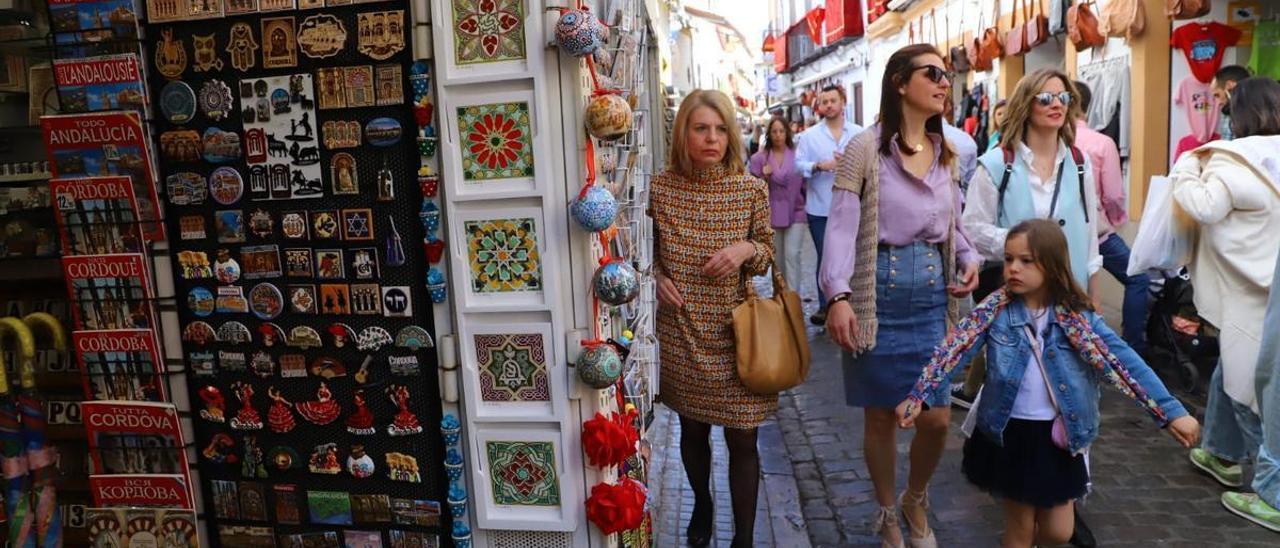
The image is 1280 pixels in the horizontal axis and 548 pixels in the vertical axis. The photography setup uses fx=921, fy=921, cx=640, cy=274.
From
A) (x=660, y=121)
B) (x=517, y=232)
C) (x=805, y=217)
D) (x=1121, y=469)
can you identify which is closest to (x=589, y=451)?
(x=517, y=232)

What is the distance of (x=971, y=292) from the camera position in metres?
3.62

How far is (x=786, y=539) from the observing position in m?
3.99

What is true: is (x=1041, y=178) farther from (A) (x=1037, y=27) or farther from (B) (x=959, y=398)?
(A) (x=1037, y=27)

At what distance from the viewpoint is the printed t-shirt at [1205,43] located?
24.8 ft

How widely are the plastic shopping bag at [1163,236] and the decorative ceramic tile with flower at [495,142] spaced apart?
10.6 ft

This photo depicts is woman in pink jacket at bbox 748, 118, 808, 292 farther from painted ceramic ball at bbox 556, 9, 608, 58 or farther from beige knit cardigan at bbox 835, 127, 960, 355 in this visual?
painted ceramic ball at bbox 556, 9, 608, 58

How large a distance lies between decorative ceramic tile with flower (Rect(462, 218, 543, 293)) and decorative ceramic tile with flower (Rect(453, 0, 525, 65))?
19.2 inches

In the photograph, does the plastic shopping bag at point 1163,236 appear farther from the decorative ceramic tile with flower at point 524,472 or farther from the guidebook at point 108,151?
the guidebook at point 108,151

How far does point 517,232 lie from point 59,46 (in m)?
1.63

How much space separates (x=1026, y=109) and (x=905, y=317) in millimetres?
1105

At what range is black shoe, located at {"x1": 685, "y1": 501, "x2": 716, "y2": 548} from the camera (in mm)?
3814

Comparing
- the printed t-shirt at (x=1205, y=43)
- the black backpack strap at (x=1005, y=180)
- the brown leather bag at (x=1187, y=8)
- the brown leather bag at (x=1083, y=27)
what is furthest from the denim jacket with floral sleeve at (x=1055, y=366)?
the brown leather bag at (x=1083, y=27)

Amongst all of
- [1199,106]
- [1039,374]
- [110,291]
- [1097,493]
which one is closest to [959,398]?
[1097,493]

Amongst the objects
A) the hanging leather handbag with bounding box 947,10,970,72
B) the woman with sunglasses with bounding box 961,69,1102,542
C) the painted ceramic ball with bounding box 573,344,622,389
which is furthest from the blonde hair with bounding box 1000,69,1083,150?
the hanging leather handbag with bounding box 947,10,970,72
